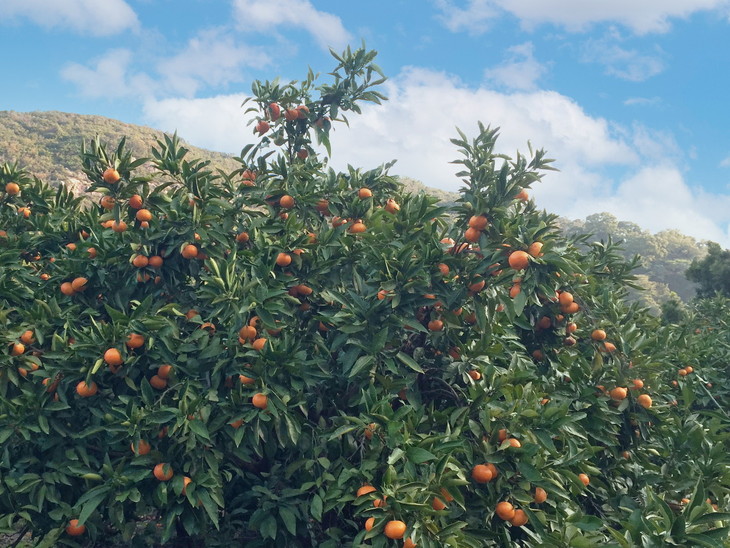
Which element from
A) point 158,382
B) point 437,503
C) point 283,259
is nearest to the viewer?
point 437,503

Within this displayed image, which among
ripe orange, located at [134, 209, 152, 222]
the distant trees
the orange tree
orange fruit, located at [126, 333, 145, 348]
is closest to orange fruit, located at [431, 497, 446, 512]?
the orange tree

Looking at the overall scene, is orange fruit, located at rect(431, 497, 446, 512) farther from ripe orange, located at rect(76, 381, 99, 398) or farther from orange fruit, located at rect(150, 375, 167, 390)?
ripe orange, located at rect(76, 381, 99, 398)

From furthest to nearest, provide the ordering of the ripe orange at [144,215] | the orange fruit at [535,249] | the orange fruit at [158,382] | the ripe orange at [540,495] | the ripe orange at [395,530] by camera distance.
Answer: the ripe orange at [144,215], the orange fruit at [158,382], the orange fruit at [535,249], the ripe orange at [540,495], the ripe orange at [395,530]

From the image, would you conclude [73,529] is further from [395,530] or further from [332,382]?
[395,530]

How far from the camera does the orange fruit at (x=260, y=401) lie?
3.12 metres

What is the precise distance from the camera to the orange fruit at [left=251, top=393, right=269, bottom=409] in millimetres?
3125

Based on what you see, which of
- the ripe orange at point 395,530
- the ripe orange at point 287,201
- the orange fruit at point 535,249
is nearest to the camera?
the ripe orange at point 395,530

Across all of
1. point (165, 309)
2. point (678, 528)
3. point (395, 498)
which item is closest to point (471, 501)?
point (395, 498)

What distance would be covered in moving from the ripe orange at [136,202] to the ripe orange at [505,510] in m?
2.92

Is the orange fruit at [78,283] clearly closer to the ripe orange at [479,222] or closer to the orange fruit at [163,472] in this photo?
the orange fruit at [163,472]

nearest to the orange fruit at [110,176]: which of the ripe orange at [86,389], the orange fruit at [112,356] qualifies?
the orange fruit at [112,356]

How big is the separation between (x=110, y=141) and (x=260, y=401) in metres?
34.9

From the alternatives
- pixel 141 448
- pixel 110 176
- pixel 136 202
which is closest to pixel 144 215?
pixel 136 202

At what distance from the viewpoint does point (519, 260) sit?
306cm
